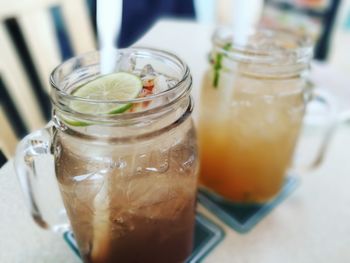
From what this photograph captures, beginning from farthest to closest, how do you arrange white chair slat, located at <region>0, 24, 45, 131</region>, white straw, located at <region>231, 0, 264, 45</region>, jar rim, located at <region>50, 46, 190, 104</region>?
white chair slat, located at <region>0, 24, 45, 131</region> < white straw, located at <region>231, 0, 264, 45</region> < jar rim, located at <region>50, 46, 190, 104</region>

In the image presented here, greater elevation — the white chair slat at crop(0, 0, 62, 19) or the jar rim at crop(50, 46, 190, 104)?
the jar rim at crop(50, 46, 190, 104)

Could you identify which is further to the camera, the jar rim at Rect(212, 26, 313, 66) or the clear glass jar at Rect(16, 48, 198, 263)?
the jar rim at Rect(212, 26, 313, 66)

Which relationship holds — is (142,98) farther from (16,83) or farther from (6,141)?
(16,83)

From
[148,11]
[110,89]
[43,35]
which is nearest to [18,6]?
Answer: [43,35]

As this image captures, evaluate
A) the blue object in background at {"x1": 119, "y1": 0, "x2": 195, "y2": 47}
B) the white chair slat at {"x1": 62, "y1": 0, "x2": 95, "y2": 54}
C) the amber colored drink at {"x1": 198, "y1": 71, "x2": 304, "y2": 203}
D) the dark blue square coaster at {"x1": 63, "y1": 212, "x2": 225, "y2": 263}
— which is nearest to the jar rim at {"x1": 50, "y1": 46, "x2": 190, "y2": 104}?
the amber colored drink at {"x1": 198, "y1": 71, "x2": 304, "y2": 203}

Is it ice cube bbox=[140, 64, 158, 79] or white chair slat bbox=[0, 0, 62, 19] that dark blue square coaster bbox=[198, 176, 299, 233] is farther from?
white chair slat bbox=[0, 0, 62, 19]

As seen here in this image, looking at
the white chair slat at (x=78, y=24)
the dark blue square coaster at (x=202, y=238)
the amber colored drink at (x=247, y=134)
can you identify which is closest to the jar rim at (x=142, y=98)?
the amber colored drink at (x=247, y=134)

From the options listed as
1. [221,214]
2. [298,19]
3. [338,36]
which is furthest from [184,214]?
[338,36]

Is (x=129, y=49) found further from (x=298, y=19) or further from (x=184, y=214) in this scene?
(x=298, y=19)
